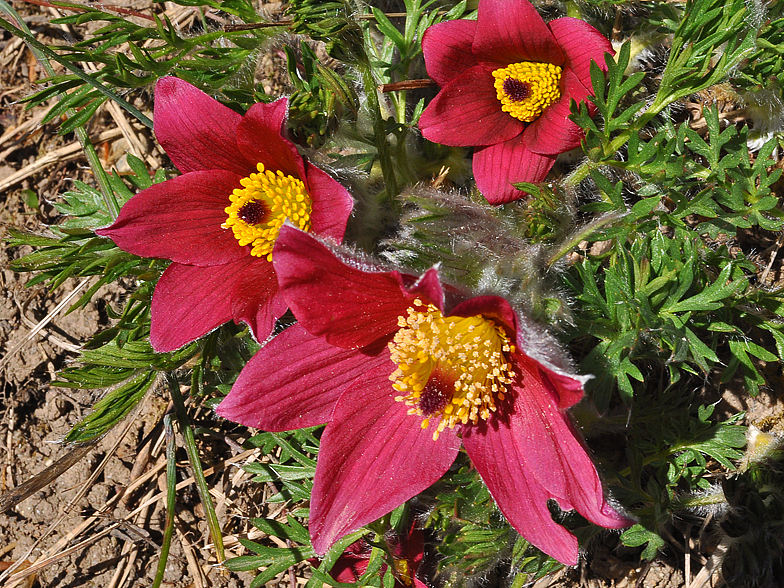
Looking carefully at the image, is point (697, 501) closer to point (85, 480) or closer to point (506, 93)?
point (506, 93)

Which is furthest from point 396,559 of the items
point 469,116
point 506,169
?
point 469,116

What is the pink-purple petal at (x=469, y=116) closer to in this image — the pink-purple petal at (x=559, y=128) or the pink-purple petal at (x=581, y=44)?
the pink-purple petal at (x=559, y=128)

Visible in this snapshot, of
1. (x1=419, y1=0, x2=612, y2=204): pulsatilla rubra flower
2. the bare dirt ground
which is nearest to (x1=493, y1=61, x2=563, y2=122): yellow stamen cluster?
(x1=419, y1=0, x2=612, y2=204): pulsatilla rubra flower

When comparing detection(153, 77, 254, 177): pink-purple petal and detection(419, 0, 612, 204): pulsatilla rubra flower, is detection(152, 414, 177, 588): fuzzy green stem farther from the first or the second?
detection(419, 0, 612, 204): pulsatilla rubra flower

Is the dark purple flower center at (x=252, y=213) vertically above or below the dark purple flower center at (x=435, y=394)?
above

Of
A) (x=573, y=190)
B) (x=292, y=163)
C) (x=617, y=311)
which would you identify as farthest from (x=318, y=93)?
(x=617, y=311)

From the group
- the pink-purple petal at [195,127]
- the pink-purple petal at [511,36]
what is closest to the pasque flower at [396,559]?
the pink-purple petal at [195,127]
